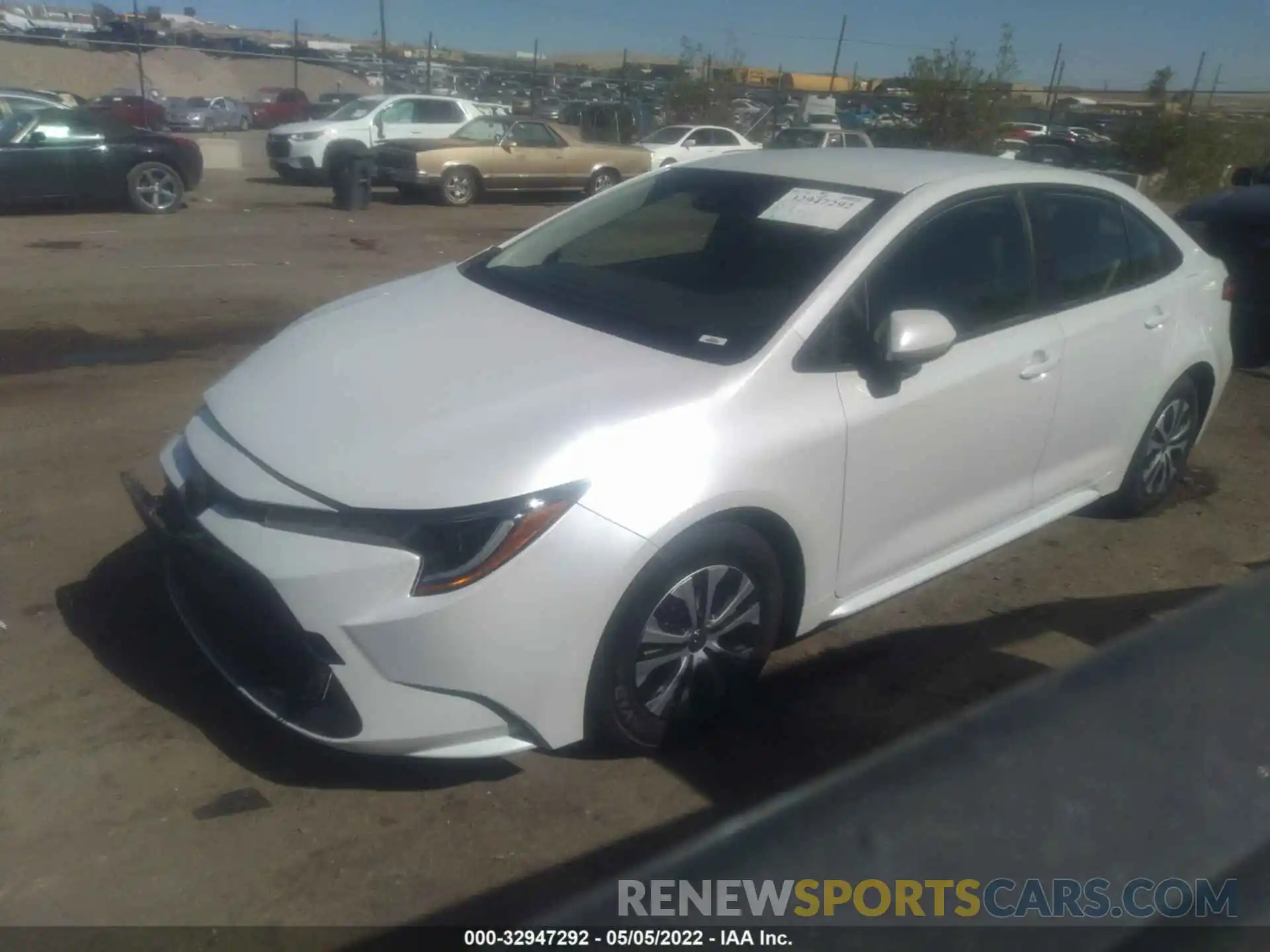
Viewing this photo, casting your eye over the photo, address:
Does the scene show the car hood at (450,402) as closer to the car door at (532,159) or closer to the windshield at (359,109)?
the car door at (532,159)

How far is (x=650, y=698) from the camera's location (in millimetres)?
3188

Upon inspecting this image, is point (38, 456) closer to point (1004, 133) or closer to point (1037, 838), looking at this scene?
point (1037, 838)

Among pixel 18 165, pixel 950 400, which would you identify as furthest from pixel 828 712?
pixel 18 165

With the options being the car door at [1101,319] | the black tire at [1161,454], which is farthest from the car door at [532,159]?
the car door at [1101,319]

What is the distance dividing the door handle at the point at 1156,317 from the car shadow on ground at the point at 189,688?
3.24 m

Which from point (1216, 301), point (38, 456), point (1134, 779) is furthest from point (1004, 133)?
point (1134, 779)

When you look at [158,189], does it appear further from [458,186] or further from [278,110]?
[278,110]

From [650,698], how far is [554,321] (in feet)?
4.27

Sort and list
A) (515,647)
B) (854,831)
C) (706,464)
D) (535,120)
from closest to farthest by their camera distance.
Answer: (854,831)
(515,647)
(706,464)
(535,120)

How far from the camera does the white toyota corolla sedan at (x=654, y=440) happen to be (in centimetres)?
279

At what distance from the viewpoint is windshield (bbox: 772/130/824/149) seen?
23.5 m

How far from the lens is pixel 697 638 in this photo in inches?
127

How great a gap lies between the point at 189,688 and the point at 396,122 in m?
17.5

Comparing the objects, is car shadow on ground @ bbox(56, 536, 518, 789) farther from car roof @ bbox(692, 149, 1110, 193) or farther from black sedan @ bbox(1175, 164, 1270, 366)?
black sedan @ bbox(1175, 164, 1270, 366)
